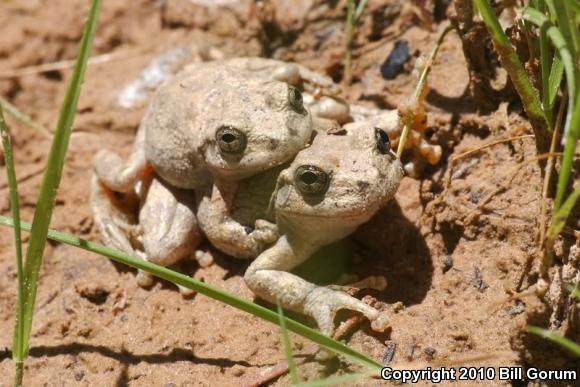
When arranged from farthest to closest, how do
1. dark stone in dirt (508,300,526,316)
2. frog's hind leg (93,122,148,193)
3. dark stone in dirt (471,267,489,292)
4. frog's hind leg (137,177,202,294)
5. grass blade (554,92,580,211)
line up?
frog's hind leg (93,122,148,193) → frog's hind leg (137,177,202,294) → dark stone in dirt (471,267,489,292) → dark stone in dirt (508,300,526,316) → grass blade (554,92,580,211)

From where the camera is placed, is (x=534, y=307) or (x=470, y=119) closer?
(x=534, y=307)

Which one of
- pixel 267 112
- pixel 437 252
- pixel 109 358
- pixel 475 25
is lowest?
pixel 109 358

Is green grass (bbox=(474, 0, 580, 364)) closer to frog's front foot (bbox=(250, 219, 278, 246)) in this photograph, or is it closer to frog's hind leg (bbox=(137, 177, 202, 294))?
frog's front foot (bbox=(250, 219, 278, 246))

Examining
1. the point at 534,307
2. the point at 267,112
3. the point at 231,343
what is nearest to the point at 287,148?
the point at 267,112

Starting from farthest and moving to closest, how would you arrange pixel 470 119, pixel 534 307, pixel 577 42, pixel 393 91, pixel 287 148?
pixel 393 91
pixel 470 119
pixel 287 148
pixel 534 307
pixel 577 42

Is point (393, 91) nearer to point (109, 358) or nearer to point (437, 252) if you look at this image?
point (437, 252)

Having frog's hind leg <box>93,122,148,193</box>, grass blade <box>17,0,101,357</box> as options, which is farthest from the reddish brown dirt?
grass blade <box>17,0,101,357</box>

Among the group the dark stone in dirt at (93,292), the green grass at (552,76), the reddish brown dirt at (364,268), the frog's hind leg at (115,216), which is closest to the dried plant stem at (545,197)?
the green grass at (552,76)
